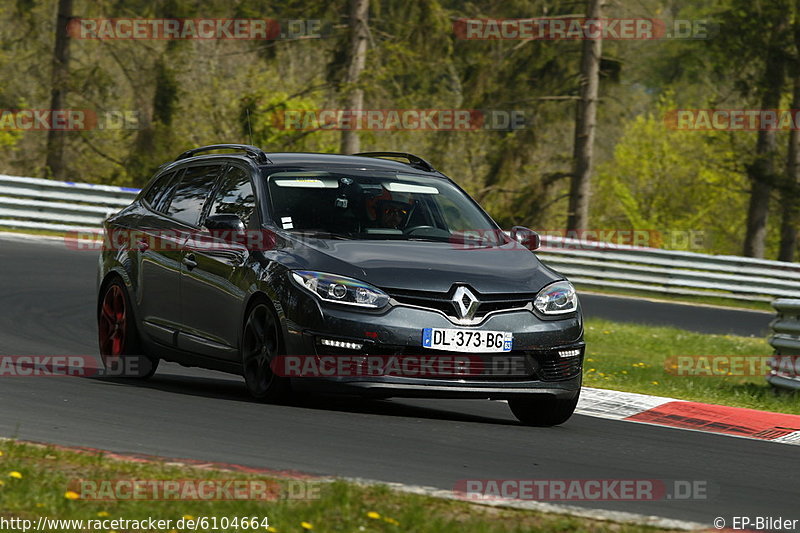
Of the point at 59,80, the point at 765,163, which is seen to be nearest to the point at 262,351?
the point at 59,80

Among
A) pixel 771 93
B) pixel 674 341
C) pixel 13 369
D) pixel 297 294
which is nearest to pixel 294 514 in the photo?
pixel 297 294

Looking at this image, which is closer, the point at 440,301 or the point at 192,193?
the point at 440,301

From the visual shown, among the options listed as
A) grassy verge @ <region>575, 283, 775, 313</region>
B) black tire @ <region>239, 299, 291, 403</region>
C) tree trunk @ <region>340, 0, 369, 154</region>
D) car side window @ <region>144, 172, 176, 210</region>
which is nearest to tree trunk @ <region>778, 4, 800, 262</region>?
grassy verge @ <region>575, 283, 775, 313</region>

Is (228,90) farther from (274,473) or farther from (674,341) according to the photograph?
(274,473)

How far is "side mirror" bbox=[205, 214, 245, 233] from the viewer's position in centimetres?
862

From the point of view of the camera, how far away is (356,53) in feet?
97.7

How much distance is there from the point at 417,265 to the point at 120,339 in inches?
125

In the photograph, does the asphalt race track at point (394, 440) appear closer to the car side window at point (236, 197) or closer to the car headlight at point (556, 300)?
the car headlight at point (556, 300)

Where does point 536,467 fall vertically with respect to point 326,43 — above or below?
below

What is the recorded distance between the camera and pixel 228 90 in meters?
40.0

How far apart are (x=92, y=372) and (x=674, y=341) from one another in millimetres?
9427

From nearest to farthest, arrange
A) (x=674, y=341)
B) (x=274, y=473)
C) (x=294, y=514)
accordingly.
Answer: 1. (x=294, y=514)
2. (x=274, y=473)
3. (x=674, y=341)

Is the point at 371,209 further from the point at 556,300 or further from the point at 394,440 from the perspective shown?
the point at 394,440

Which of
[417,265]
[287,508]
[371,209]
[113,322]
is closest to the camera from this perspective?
[287,508]
